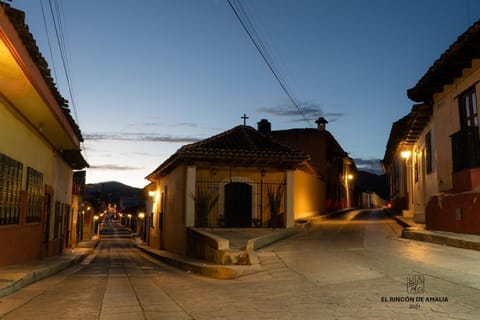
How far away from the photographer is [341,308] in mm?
6445

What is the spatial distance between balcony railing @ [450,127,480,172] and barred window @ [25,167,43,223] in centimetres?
1244

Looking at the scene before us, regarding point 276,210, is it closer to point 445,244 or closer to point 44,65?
point 445,244

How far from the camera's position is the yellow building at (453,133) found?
11945mm

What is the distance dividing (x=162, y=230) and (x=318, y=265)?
51.2 feet

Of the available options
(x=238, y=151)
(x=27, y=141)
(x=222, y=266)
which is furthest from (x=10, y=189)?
(x=238, y=151)

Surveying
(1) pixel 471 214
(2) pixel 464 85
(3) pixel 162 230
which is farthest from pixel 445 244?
(3) pixel 162 230

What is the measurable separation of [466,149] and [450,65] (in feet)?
8.00

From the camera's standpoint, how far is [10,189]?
1103 cm

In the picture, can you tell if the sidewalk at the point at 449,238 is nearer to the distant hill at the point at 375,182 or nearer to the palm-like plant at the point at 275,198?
the palm-like plant at the point at 275,198

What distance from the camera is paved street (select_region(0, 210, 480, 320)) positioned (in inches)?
245

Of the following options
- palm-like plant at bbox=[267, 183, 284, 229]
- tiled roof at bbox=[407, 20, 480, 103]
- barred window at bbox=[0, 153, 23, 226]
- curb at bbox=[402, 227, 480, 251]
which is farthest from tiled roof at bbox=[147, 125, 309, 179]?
barred window at bbox=[0, 153, 23, 226]

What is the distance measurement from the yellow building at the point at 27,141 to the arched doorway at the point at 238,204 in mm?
6500

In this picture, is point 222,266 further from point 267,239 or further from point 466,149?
point 466,149

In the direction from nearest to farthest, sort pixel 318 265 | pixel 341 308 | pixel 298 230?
pixel 341 308, pixel 318 265, pixel 298 230
